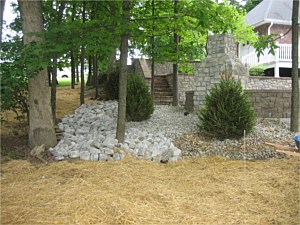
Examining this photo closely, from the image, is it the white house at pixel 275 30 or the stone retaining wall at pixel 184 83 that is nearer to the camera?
the stone retaining wall at pixel 184 83

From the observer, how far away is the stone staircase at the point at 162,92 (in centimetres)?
1023

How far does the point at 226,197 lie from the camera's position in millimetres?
3240

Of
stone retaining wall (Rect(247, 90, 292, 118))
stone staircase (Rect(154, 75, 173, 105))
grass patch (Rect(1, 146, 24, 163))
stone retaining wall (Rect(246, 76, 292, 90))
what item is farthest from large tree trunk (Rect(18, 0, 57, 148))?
stone retaining wall (Rect(246, 76, 292, 90))

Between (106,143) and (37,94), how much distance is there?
155cm

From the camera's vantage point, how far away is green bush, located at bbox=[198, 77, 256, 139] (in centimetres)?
560

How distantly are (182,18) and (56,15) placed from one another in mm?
3462

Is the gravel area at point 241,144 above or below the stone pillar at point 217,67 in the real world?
below

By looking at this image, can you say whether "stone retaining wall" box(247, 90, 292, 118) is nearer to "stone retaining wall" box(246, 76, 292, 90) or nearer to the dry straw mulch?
the dry straw mulch

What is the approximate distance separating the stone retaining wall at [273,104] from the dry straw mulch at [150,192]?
2.76 m

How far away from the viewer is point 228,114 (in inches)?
220

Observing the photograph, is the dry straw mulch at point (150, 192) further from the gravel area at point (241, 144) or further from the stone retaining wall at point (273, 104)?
the stone retaining wall at point (273, 104)

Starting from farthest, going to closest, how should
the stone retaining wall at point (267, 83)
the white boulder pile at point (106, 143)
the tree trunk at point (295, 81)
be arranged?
the stone retaining wall at point (267, 83), the tree trunk at point (295, 81), the white boulder pile at point (106, 143)

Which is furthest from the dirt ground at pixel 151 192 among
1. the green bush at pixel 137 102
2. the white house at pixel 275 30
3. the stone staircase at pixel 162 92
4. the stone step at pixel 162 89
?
the white house at pixel 275 30

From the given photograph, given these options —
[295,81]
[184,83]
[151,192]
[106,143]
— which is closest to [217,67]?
[295,81]
